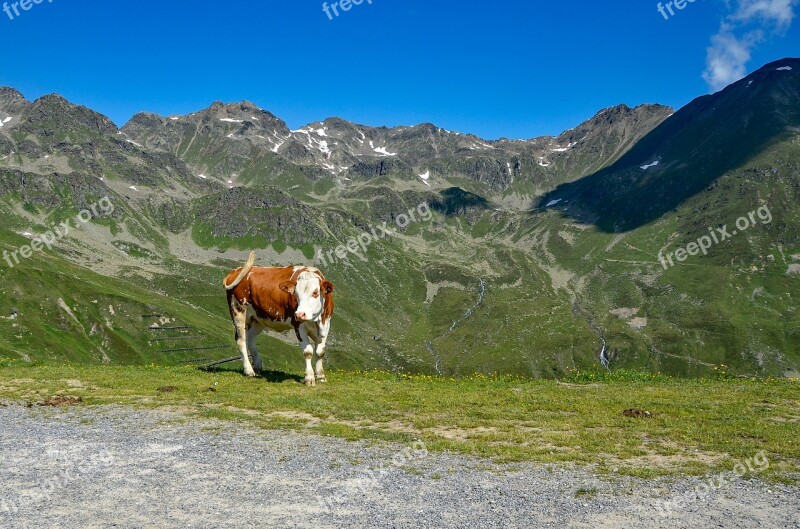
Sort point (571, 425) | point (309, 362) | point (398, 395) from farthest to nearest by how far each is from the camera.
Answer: point (309, 362), point (398, 395), point (571, 425)

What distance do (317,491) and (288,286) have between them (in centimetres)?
1425

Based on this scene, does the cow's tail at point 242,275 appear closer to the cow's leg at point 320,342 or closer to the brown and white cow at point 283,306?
the brown and white cow at point 283,306

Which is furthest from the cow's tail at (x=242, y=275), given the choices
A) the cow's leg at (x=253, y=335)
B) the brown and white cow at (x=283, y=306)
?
the cow's leg at (x=253, y=335)

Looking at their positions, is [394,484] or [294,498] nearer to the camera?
[294,498]

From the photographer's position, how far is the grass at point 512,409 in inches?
548

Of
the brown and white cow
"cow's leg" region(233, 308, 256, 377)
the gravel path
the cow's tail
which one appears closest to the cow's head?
the brown and white cow

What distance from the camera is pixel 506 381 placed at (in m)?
27.1

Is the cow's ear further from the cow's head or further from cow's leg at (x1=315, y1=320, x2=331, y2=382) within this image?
cow's leg at (x1=315, y1=320, x2=331, y2=382)

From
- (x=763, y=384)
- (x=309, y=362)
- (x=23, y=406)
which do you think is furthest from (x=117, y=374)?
(x=763, y=384)

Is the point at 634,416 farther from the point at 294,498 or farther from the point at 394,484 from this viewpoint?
the point at 294,498

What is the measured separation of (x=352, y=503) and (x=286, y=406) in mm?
9293

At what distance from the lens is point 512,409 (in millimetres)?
19094

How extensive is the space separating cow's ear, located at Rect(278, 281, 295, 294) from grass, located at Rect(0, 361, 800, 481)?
421 cm

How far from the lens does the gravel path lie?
9961 millimetres
